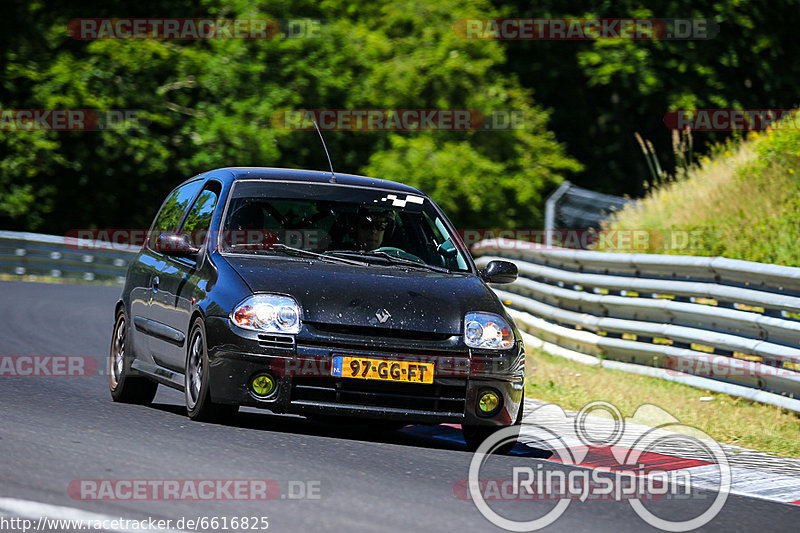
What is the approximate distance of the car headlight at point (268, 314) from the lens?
7.77 metres

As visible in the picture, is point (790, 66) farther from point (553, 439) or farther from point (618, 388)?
point (553, 439)

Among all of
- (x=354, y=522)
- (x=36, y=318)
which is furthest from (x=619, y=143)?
Result: (x=354, y=522)

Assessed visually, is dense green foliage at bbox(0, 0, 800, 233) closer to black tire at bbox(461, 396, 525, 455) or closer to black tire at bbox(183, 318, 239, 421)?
black tire at bbox(183, 318, 239, 421)

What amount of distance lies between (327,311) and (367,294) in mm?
290

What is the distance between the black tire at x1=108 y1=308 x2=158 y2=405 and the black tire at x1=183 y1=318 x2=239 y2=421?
4.44 ft

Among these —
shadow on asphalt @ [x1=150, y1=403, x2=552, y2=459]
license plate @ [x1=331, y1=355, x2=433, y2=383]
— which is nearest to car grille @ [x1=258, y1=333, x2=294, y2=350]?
license plate @ [x1=331, y1=355, x2=433, y2=383]

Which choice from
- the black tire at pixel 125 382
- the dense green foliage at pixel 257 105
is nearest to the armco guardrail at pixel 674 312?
the black tire at pixel 125 382

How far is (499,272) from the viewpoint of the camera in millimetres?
9031

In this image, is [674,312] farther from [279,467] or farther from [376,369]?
[279,467]

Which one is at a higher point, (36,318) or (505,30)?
(505,30)

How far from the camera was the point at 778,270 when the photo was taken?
419 inches

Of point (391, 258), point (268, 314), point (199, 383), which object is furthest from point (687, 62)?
point (268, 314)

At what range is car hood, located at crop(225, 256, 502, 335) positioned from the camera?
25.7ft

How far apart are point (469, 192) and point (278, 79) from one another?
5.91 m
